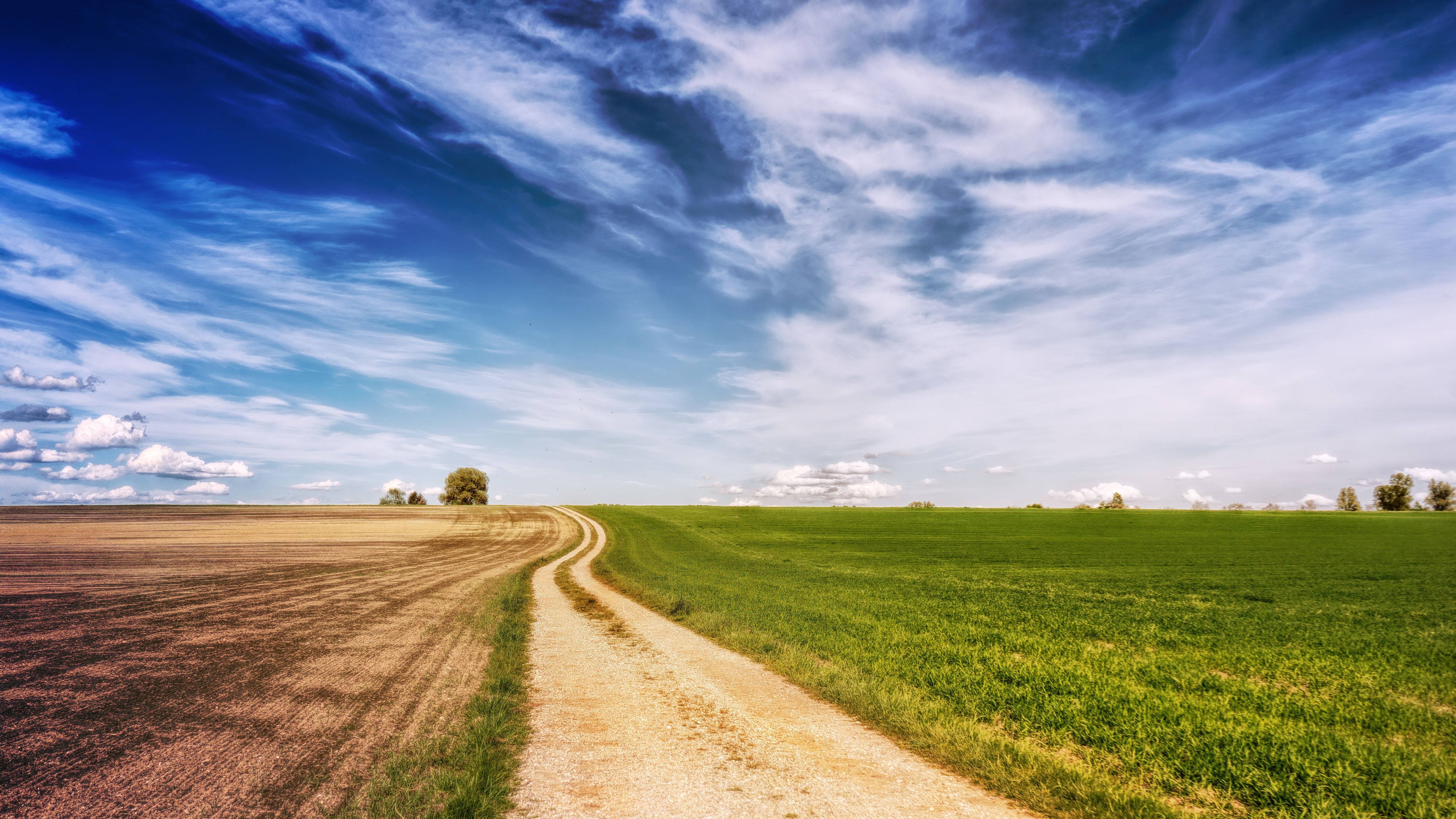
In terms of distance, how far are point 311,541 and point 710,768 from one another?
157 ft

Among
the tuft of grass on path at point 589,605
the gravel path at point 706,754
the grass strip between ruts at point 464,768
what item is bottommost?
the tuft of grass on path at point 589,605

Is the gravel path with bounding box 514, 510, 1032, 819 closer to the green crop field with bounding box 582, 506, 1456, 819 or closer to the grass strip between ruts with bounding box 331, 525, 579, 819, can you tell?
the grass strip between ruts with bounding box 331, 525, 579, 819

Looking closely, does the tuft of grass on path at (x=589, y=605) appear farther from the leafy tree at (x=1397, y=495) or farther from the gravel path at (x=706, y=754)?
the leafy tree at (x=1397, y=495)

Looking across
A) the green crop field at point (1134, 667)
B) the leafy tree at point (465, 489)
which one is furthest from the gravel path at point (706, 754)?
the leafy tree at point (465, 489)

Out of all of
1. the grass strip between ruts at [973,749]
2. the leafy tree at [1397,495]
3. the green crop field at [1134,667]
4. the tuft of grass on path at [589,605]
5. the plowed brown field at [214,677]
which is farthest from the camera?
the leafy tree at [1397,495]

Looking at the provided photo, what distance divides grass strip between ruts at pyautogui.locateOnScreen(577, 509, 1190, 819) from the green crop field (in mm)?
32

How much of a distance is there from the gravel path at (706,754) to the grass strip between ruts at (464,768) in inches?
9.5

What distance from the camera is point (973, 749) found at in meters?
7.39

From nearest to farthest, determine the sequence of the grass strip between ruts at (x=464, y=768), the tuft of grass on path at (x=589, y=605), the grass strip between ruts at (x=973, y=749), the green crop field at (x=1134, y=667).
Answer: the grass strip between ruts at (x=464, y=768), the grass strip between ruts at (x=973, y=749), the green crop field at (x=1134, y=667), the tuft of grass on path at (x=589, y=605)

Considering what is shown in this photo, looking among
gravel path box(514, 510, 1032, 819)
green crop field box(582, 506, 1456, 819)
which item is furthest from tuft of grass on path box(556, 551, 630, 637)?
gravel path box(514, 510, 1032, 819)

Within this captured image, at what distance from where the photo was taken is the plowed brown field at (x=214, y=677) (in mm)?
6250

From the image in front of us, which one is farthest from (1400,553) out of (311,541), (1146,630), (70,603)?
(311,541)

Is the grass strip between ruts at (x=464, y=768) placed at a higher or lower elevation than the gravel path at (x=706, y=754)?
higher

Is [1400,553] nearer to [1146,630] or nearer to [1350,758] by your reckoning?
[1146,630]
